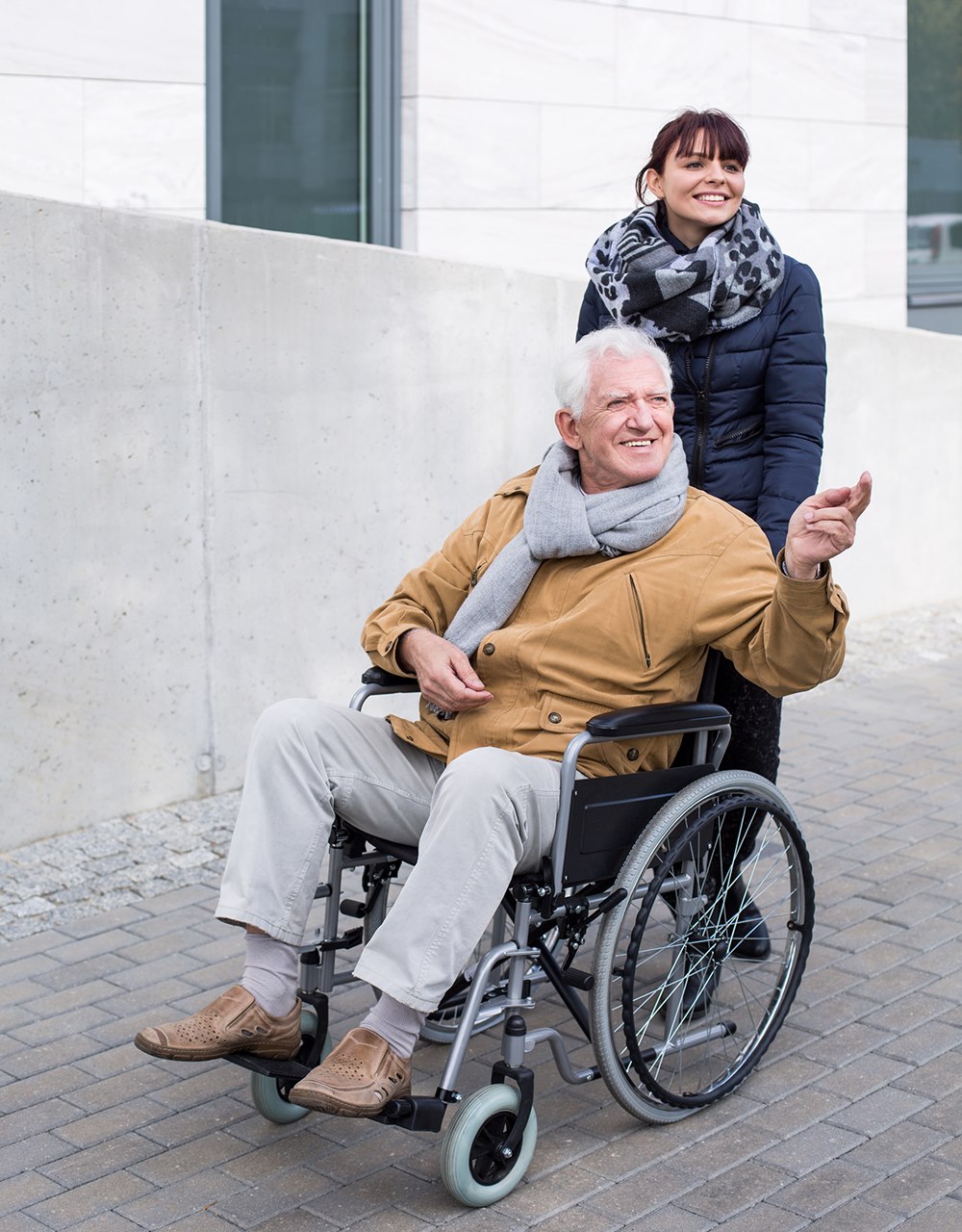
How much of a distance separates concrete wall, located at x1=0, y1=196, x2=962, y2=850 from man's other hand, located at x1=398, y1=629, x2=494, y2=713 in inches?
70.1

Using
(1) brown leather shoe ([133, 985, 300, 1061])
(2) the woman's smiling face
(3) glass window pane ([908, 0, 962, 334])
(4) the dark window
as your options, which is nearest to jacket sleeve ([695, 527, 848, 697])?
(2) the woman's smiling face

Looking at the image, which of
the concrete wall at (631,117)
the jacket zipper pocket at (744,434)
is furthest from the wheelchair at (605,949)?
the concrete wall at (631,117)

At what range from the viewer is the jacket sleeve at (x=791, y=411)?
370 cm

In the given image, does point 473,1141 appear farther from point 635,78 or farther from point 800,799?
point 635,78

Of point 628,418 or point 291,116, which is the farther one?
point 291,116

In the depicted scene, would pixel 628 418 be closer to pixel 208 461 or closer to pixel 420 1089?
pixel 420 1089

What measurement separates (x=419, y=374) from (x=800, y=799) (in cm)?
186

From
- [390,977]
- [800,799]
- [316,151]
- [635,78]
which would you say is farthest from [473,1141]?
[635,78]

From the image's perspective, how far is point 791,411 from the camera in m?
3.72

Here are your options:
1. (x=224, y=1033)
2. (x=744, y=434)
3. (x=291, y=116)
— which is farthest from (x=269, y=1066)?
(x=291, y=116)

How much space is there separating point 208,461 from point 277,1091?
7.77ft

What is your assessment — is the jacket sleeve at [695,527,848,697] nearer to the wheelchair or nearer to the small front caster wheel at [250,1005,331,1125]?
the wheelchair

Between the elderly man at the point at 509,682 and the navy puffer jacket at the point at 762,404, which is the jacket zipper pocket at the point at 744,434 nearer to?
the navy puffer jacket at the point at 762,404

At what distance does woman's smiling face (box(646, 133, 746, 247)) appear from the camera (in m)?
3.68
